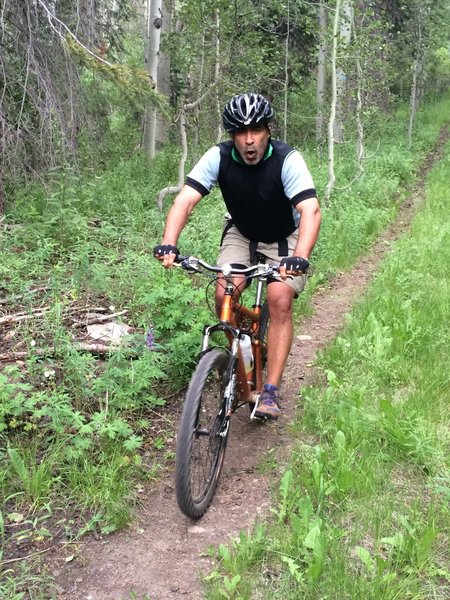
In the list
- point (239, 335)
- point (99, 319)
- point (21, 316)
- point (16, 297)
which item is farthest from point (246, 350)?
point (16, 297)

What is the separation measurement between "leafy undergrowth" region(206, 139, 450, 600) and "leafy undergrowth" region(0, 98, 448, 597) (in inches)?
36.5

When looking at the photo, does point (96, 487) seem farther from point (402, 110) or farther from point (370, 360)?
point (402, 110)

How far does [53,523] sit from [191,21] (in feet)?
32.2

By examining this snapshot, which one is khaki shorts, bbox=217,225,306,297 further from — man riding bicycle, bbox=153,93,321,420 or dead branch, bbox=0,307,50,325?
dead branch, bbox=0,307,50,325

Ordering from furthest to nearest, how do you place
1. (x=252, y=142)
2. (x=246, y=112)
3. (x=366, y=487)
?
1. (x=252, y=142)
2. (x=246, y=112)
3. (x=366, y=487)

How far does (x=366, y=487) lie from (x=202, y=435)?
1015 mm

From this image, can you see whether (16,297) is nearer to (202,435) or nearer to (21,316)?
(21,316)

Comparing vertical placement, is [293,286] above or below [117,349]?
above

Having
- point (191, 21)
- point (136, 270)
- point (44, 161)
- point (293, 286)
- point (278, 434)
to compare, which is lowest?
point (278, 434)

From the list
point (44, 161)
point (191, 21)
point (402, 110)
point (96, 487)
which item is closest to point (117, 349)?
point (96, 487)

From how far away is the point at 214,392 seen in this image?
3400 millimetres

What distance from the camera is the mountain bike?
2.97 m

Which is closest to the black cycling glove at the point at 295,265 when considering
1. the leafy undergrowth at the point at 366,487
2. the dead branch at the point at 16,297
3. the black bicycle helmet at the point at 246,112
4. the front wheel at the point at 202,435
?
the front wheel at the point at 202,435

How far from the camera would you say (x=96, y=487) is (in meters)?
3.29
